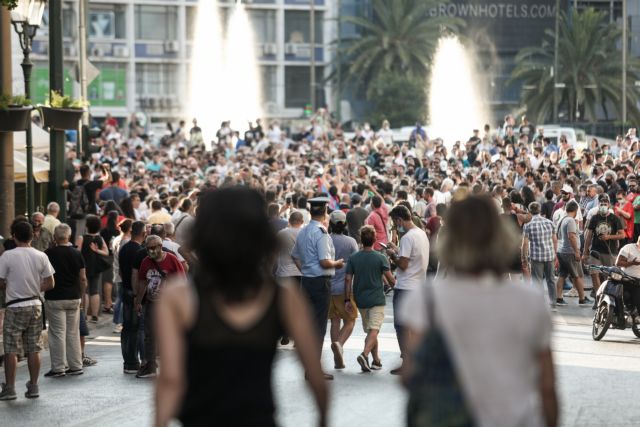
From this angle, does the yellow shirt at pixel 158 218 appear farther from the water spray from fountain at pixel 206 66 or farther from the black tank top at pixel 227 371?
the water spray from fountain at pixel 206 66

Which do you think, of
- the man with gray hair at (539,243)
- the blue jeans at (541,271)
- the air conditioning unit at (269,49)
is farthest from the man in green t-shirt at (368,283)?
the air conditioning unit at (269,49)

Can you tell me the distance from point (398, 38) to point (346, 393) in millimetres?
57039

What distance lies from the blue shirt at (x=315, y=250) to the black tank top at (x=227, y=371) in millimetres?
9562

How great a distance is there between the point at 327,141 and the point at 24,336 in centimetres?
3095

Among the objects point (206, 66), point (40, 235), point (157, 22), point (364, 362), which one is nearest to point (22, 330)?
point (364, 362)

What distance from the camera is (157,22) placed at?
283 ft

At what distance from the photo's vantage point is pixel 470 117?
79.3 meters

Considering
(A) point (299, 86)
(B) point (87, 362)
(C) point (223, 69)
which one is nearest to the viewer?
(B) point (87, 362)

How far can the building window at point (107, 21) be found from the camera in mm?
84062

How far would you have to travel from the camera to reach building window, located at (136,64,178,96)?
8475cm

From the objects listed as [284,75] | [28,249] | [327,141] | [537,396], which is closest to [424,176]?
[327,141]

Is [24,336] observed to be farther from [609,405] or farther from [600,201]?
[600,201]

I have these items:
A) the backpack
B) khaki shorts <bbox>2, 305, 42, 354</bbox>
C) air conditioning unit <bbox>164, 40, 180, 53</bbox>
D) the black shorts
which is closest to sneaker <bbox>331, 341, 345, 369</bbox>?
khaki shorts <bbox>2, 305, 42, 354</bbox>

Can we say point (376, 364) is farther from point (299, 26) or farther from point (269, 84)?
point (299, 26)
